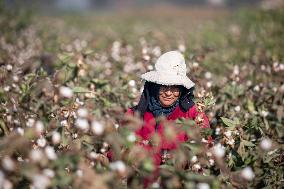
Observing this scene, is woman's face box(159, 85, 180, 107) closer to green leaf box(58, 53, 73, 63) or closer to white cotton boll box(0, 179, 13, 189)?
green leaf box(58, 53, 73, 63)

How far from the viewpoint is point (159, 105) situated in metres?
3.35

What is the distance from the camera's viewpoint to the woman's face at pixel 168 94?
3.28 meters

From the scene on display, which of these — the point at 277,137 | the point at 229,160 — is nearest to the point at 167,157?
the point at 229,160

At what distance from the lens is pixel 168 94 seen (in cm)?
327

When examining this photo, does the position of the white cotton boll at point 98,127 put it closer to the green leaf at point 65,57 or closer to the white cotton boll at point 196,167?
the white cotton boll at point 196,167

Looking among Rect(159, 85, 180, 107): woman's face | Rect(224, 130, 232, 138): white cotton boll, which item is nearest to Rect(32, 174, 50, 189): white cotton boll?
Rect(224, 130, 232, 138): white cotton boll

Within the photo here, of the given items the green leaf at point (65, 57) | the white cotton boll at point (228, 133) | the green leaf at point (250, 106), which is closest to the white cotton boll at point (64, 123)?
the white cotton boll at point (228, 133)

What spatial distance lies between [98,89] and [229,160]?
5.79ft

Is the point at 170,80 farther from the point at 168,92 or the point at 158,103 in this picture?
the point at 158,103

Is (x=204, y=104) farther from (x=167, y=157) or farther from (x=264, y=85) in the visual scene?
(x=264, y=85)

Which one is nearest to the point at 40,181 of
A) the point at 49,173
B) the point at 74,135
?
the point at 49,173

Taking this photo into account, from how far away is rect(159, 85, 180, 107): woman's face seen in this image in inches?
129

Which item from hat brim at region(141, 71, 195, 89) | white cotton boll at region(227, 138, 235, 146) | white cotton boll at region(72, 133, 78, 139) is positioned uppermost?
hat brim at region(141, 71, 195, 89)

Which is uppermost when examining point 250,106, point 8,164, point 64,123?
point 8,164
